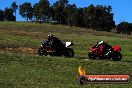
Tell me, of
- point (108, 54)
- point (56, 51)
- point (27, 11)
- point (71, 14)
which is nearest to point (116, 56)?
point (108, 54)

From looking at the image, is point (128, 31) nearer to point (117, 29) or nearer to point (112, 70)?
point (117, 29)

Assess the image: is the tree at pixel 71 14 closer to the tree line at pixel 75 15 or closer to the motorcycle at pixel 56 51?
the tree line at pixel 75 15

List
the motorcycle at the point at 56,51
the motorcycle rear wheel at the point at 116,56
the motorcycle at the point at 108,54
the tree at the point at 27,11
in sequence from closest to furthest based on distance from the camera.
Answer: the motorcycle rear wheel at the point at 116,56 → the motorcycle at the point at 108,54 → the motorcycle at the point at 56,51 → the tree at the point at 27,11

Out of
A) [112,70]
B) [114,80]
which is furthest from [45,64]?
[114,80]

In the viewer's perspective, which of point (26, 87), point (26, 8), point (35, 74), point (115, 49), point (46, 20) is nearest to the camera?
point (26, 87)

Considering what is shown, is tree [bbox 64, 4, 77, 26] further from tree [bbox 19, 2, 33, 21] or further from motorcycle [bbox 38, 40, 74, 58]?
motorcycle [bbox 38, 40, 74, 58]

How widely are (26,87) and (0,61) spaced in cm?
859

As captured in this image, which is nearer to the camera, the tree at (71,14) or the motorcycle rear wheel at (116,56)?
the motorcycle rear wheel at (116,56)

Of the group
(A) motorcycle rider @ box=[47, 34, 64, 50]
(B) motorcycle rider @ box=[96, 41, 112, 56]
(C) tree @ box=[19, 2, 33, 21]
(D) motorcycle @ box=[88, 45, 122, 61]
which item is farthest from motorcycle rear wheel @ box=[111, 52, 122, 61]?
(C) tree @ box=[19, 2, 33, 21]

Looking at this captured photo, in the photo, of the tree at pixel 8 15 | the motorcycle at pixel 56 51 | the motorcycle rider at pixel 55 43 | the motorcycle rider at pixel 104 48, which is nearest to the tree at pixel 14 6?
the tree at pixel 8 15

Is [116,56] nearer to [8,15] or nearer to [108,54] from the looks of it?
[108,54]

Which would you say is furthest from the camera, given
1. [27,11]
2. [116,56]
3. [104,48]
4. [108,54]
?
[27,11]

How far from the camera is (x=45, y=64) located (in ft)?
78.2

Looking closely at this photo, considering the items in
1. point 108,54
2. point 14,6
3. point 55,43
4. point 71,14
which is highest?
point 14,6
